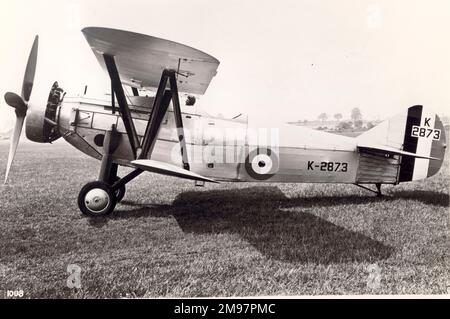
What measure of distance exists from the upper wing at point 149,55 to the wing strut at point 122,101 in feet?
0.50

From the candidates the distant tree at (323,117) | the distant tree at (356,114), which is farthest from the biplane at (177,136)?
the distant tree at (323,117)

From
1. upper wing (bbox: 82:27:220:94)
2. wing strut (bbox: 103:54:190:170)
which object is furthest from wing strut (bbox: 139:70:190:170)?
upper wing (bbox: 82:27:220:94)

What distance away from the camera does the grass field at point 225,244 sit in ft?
10.9

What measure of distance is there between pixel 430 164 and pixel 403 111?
3.95 feet

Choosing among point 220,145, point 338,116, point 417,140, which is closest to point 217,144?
point 220,145

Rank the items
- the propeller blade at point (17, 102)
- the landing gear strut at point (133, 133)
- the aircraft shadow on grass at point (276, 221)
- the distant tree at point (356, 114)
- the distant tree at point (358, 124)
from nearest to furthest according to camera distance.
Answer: the aircraft shadow on grass at point (276, 221), the landing gear strut at point (133, 133), the propeller blade at point (17, 102), the distant tree at point (358, 124), the distant tree at point (356, 114)

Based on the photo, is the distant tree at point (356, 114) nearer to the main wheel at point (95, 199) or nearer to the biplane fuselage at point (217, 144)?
the biplane fuselage at point (217, 144)

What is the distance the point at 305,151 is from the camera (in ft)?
20.3

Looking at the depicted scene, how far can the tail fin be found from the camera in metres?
6.75

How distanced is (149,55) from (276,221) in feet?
10.2

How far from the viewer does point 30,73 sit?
579cm

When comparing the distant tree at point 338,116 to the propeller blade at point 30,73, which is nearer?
the propeller blade at point 30,73
